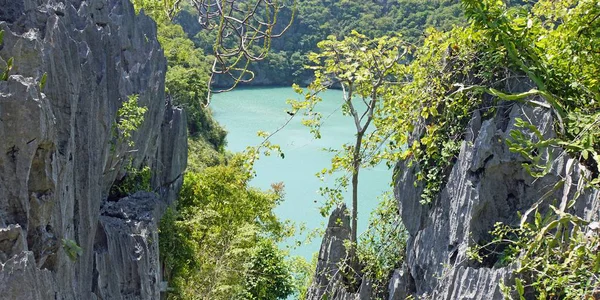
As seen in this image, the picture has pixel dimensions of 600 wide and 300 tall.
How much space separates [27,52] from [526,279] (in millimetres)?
3388

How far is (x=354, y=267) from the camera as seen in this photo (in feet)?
18.7

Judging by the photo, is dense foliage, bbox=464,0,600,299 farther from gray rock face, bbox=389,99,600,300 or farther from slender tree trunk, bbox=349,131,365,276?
slender tree trunk, bbox=349,131,365,276

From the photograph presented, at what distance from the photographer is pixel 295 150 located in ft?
95.0

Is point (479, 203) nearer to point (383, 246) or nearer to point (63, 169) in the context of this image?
point (383, 246)

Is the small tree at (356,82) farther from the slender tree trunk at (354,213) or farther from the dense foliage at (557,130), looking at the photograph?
the dense foliage at (557,130)

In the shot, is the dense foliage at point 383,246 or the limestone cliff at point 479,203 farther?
the dense foliage at point 383,246

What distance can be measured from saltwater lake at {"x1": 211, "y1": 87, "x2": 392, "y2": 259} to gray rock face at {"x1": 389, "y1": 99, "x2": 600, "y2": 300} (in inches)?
389

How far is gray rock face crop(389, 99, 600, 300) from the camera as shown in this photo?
398cm

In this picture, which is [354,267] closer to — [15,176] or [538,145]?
[538,145]

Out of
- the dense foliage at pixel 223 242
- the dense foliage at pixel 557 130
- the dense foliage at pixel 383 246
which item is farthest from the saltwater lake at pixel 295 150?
the dense foliage at pixel 557 130

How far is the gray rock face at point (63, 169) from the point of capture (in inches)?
141

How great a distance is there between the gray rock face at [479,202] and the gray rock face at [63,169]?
8.26 feet

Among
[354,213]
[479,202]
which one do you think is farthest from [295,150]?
[479,202]

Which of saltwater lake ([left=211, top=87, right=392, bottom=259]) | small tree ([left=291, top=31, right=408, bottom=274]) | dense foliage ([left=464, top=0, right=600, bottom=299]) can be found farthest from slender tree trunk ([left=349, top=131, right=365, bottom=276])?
saltwater lake ([left=211, top=87, right=392, bottom=259])
